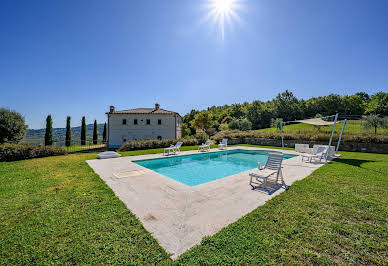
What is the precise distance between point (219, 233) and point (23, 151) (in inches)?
521

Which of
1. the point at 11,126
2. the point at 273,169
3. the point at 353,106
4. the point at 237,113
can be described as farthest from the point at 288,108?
the point at 11,126

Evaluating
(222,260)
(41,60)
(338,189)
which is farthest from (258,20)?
(41,60)

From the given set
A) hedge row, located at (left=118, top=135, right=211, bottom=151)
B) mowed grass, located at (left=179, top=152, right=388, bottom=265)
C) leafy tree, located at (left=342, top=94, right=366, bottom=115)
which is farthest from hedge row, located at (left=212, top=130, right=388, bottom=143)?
leafy tree, located at (left=342, top=94, right=366, bottom=115)

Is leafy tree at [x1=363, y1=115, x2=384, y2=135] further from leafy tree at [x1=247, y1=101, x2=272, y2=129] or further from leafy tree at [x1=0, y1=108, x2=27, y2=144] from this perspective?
leafy tree at [x1=0, y1=108, x2=27, y2=144]

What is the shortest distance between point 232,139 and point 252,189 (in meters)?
16.3

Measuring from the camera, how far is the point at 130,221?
3111 millimetres

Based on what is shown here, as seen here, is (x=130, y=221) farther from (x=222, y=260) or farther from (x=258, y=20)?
(x=258, y=20)

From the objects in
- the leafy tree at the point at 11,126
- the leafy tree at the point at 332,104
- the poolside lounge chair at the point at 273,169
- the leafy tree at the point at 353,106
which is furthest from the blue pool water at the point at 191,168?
the leafy tree at the point at 353,106

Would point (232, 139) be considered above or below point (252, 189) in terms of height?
above

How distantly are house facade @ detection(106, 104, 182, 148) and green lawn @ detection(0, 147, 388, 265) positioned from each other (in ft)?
66.5

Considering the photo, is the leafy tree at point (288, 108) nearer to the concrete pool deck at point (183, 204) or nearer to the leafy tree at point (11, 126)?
the concrete pool deck at point (183, 204)

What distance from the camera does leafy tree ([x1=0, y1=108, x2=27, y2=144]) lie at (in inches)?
526

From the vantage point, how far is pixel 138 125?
2472 cm

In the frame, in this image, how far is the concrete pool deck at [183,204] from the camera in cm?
278
